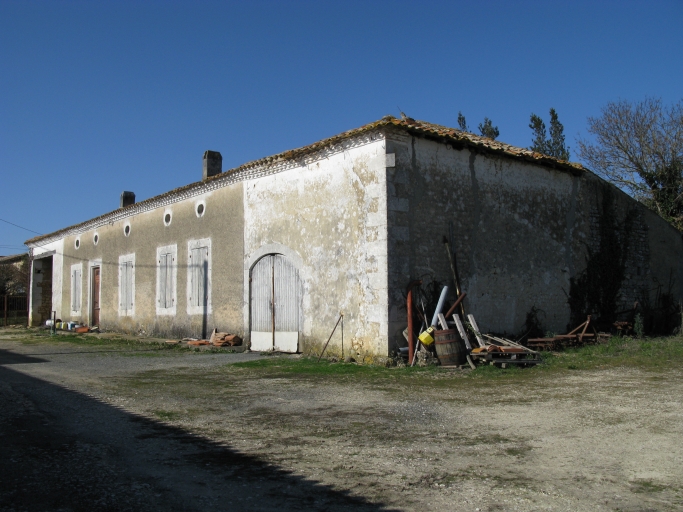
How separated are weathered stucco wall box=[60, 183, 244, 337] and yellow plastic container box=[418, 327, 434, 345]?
18.5ft

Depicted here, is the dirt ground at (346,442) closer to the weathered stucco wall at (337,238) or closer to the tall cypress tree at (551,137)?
the weathered stucco wall at (337,238)

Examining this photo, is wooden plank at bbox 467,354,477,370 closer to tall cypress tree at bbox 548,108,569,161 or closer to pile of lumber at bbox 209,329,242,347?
pile of lumber at bbox 209,329,242,347

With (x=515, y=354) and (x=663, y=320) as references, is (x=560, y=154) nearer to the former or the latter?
(x=663, y=320)

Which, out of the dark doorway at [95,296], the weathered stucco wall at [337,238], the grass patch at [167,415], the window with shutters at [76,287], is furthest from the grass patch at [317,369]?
the window with shutters at [76,287]

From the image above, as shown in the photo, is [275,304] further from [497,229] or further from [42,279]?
[42,279]

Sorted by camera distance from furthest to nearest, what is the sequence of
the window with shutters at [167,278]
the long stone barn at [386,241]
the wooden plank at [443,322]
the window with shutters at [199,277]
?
the window with shutters at [167,278]
the window with shutters at [199,277]
the long stone barn at [386,241]
the wooden plank at [443,322]

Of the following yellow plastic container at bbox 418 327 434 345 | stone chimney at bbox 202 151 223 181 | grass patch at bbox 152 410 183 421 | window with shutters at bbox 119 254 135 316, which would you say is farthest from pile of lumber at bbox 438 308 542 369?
window with shutters at bbox 119 254 135 316

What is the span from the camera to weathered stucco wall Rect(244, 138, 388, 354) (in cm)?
1077

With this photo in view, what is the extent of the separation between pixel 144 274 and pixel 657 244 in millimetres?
15263

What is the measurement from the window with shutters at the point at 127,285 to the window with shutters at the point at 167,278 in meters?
2.02

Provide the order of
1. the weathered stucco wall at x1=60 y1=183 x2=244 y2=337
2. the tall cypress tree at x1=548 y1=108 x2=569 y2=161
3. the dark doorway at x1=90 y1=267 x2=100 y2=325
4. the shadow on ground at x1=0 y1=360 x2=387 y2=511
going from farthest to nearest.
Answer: the tall cypress tree at x1=548 y1=108 x2=569 y2=161, the dark doorway at x1=90 y1=267 x2=100 y2=325, the weathered stucco wall at x1=60 y1=183 x2=244 y2=337, the shadow on ground at x1=0 y1=360 x2=387 y2=511

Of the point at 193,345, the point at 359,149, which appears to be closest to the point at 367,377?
the point at 359,149

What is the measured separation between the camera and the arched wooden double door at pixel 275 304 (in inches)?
503

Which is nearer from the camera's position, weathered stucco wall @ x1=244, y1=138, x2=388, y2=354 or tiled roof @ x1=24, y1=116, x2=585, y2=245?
weathered stucco wall @ x1=244, y1=138, x2=388, y2=354
